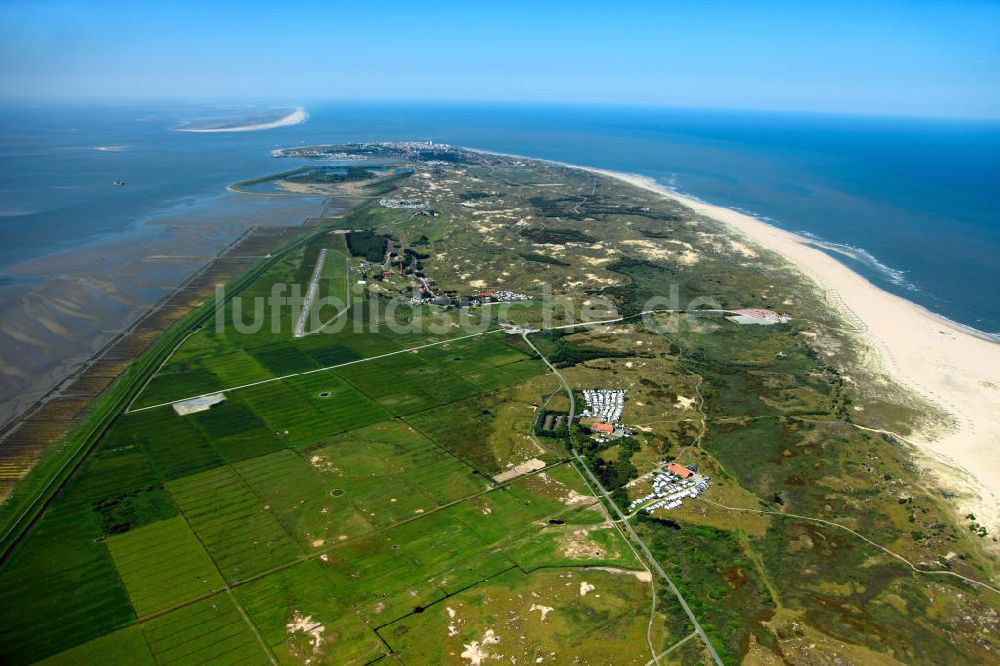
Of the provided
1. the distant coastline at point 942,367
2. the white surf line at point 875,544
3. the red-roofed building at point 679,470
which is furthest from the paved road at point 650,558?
the distant coastline at point 942,367

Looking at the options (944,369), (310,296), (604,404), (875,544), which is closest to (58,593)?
(604,404)

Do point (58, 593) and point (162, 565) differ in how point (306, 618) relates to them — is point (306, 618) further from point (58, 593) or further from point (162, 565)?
point (58, 593)

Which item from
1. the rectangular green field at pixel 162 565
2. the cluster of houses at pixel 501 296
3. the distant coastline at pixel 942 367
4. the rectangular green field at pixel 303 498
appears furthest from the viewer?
the cluster of houses at pixel 501 296

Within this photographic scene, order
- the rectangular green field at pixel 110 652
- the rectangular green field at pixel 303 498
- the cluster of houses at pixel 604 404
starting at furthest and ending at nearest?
the cluster of houses at pixel 604 404 < the rectangular green field at pixel 303 498 < the rectangular green field at pixel 110 652

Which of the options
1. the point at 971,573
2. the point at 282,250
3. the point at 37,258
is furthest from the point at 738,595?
the point at 37,258

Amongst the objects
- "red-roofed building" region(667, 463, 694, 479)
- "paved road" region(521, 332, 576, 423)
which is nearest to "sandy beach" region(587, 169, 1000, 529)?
"red-roofed building" region(667, 463, 694, 479)

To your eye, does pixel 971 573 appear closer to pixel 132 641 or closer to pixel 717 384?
pixel 717 384

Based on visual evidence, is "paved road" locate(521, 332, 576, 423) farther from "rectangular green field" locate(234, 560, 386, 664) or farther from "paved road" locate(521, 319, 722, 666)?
"rectangular green field" locate(234, 560, 386, 664)

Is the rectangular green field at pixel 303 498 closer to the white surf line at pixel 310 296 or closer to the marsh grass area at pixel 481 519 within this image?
the marsh grass area at pixel 481 519
